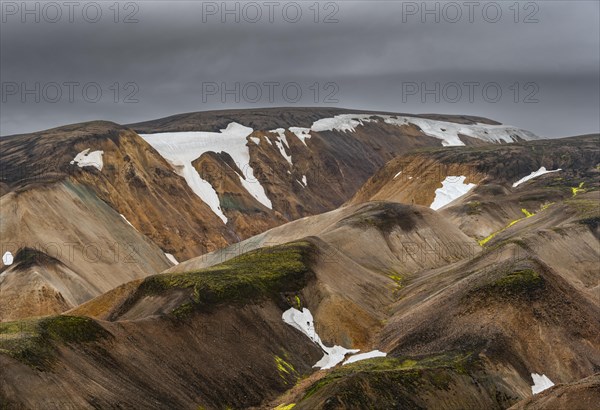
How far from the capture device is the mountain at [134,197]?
321ft

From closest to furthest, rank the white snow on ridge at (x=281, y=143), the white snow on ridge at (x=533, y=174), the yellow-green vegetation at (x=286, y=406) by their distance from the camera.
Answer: the yellow-green vegetation at (x=286, y=406) → the white snow on ridge at (x=533, y=174) → the white snow on ridge at (x=281, y=143)

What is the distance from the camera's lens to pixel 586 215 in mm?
99500

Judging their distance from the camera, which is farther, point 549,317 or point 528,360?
point 549,317

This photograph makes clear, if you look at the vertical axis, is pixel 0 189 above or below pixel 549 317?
above

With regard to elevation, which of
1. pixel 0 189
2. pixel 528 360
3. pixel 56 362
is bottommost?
pixel 528 360

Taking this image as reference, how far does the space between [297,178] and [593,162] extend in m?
57.3

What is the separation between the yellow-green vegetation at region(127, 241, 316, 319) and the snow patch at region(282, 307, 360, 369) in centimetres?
214

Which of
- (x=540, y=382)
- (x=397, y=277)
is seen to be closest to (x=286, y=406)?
(x=540, y=382)

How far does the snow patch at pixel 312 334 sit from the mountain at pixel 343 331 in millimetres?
138

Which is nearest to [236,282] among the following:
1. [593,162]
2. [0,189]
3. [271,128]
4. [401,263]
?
[401,263]

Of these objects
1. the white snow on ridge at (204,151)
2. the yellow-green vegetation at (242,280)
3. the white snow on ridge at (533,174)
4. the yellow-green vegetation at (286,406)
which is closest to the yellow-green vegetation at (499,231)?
the white snow on ridge at (533,174)

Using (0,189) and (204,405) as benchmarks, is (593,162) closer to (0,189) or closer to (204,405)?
(0,189)

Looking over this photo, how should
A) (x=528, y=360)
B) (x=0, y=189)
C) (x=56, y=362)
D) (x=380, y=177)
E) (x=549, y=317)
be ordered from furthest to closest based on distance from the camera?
(x=380, y=177) → (x=0, y=189) → (x=549, y=317) → (x=528, y=360) → (x=56, y=362)

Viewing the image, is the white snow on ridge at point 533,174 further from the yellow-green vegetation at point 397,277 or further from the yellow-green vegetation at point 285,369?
the yellow-green vegetation at point 285,369
